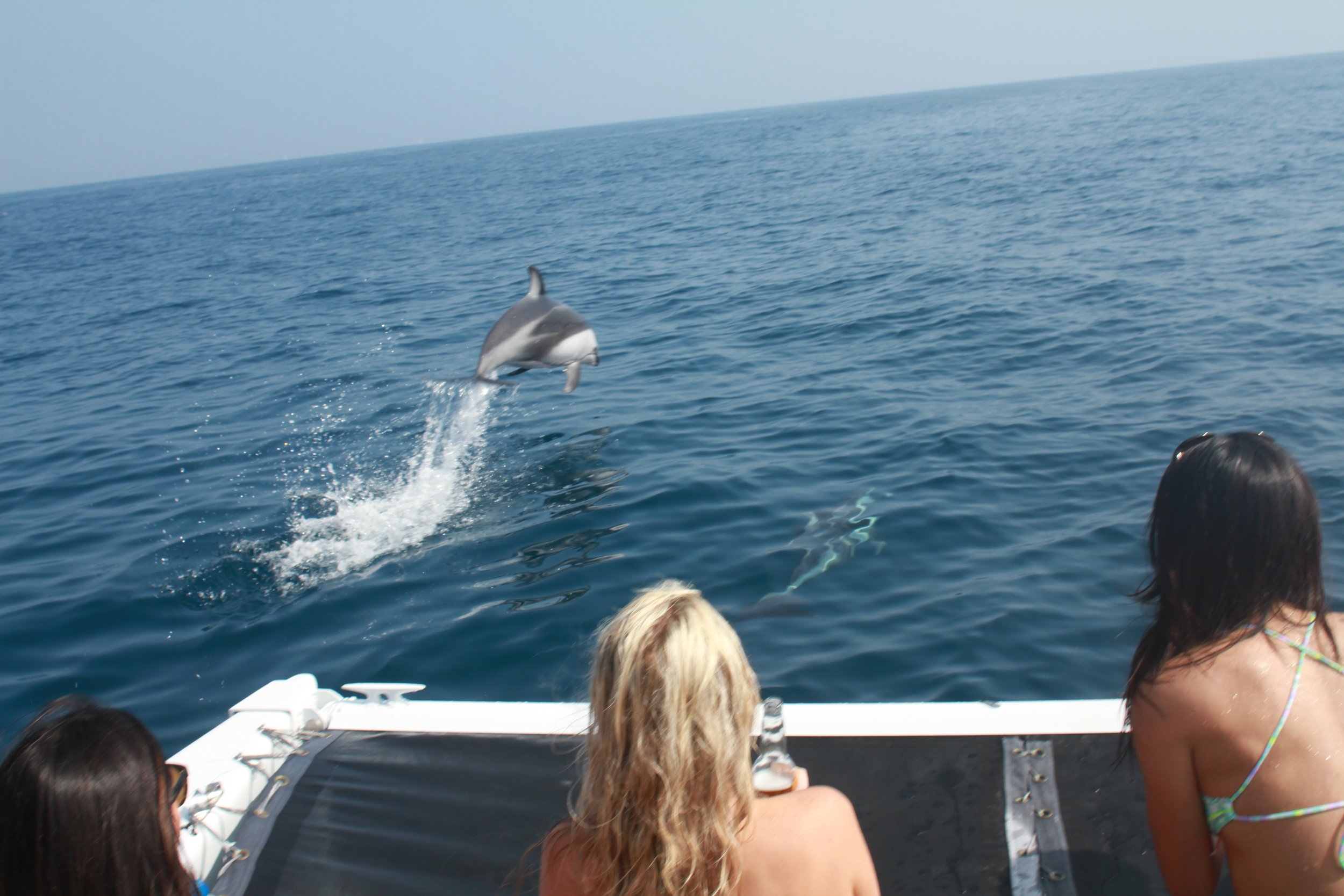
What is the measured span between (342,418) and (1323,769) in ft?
35.3

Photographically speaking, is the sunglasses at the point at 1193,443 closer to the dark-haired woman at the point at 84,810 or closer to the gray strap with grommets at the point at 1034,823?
the gray strap with grommets at the point at 1034,823

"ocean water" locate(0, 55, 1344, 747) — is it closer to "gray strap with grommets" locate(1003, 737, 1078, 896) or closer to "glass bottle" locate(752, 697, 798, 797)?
"gray strap with grommets" locate(1003, 737, 1078, 896)

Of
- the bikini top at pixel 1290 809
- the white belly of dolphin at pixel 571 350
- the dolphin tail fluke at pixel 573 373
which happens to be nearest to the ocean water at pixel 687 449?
the dolphin tail fluke at pixel 573 373

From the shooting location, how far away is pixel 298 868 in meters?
3.03

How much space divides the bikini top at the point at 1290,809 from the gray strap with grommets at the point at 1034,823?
559 mm

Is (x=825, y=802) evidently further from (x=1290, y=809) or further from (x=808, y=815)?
(x=1290, y=809)

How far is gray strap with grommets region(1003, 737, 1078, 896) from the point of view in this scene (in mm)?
2680

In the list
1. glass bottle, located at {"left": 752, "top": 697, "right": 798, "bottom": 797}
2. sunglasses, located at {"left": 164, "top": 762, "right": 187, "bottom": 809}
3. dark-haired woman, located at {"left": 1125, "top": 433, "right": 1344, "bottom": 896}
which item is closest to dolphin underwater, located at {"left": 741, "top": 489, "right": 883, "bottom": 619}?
glass bottle, located at {"left": 752, "top": 697, "right": 798, "bottom": 797}

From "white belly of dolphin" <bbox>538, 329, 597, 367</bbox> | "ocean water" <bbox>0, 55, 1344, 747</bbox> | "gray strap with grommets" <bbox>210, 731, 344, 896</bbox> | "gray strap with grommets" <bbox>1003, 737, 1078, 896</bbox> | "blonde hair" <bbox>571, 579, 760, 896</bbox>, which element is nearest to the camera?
"blonde hair" <bbox>571, 579, 760, 896</bbox>

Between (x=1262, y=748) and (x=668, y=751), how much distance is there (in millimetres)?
1369

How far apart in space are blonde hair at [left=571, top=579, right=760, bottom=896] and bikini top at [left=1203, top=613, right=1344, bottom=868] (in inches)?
45.8

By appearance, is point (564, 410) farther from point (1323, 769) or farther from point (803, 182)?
point (803, 182)

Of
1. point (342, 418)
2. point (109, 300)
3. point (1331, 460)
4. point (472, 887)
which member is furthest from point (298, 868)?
point (109, 300)

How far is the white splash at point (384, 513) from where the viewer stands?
7402 millimetres
